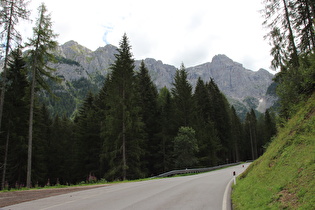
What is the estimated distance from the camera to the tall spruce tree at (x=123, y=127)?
2217cm

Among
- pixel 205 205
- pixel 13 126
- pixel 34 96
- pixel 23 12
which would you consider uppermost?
pixel 23 12

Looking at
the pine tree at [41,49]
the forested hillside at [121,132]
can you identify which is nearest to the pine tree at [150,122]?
the forested hillside at [121,132]

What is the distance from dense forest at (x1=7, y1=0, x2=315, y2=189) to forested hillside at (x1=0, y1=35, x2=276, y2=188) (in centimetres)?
11

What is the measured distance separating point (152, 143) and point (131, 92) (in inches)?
402

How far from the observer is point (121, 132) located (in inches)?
893

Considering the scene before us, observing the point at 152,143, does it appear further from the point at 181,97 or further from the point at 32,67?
the point at 32,67

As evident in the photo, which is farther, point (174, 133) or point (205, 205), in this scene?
point (174, 133)

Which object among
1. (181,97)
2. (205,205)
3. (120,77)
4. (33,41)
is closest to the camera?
(205,205)

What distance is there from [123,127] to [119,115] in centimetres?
149

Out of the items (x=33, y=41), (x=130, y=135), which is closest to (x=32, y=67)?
(x=33, y=41)

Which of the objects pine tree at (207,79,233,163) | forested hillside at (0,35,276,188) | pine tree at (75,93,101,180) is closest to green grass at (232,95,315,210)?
forested hillside at (0,35,276,188)

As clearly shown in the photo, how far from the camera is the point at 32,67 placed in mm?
19531

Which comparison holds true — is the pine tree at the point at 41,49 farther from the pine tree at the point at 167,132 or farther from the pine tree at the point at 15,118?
the pine tree at the point at 167,132

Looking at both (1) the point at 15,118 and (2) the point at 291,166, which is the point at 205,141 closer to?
(1) the point at 15,118
